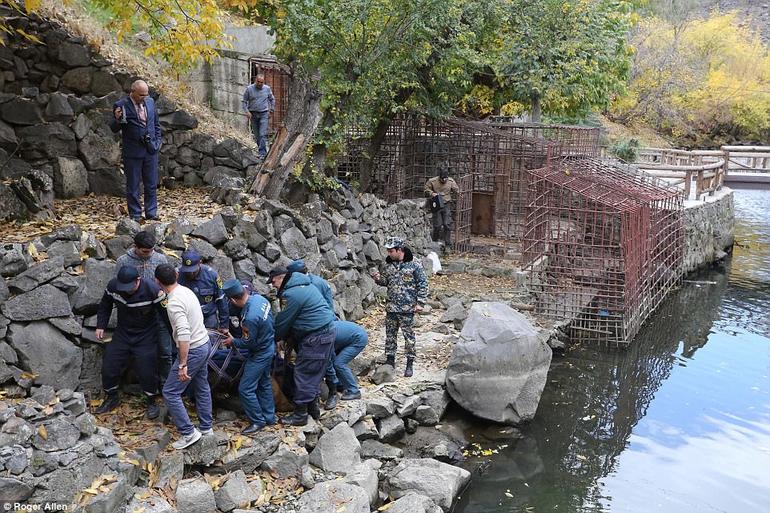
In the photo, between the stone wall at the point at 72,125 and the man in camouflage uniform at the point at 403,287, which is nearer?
the man in camouflage uniform at the point at 403,287

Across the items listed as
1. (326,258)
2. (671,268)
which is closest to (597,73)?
(671,268)

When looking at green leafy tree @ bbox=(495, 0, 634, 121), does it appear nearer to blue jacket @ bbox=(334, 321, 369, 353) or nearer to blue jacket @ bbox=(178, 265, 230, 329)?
blue jacket @ bbox=(334, 321, 369, 353)

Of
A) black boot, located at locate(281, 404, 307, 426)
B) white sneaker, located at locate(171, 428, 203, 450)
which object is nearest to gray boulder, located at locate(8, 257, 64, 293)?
white sneaker, located at locate(171, 428, 203, 450)

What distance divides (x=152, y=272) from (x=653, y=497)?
21.7ft

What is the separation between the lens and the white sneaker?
7.19m

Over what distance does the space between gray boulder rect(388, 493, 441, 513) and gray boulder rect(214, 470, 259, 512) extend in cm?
141

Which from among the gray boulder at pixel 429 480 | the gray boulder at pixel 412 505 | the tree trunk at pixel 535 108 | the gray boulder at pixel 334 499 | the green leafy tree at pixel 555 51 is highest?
the green leafy tree at pixel 555 51

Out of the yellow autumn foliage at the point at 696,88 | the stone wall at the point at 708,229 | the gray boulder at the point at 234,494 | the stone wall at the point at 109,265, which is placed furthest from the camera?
the yellow autumn foliage at the point at 696,88

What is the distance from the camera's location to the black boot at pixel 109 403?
759 centimetres

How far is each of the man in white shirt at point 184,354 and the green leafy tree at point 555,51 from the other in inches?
520

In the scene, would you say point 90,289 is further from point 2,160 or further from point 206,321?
point 2,160

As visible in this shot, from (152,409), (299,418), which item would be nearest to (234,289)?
(152,409)

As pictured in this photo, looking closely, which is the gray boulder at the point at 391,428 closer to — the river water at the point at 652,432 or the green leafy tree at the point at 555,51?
the river water at the point at 652,432

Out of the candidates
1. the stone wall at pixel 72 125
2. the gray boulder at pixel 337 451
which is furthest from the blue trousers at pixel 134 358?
the stone wall at pixel 72 125
